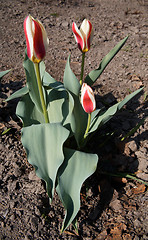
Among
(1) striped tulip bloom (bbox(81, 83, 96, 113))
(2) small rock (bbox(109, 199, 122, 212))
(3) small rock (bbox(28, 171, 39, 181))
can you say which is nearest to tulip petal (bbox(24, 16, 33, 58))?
(1) striped tulip bloom (bbox(81, 83, 96, 113))

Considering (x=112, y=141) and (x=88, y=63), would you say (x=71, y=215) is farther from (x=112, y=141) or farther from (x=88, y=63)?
(x=88, y=63)

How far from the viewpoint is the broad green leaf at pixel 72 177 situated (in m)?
1.48

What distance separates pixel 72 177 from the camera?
Answer: 1565mm

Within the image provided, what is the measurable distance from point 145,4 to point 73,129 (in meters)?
3.88

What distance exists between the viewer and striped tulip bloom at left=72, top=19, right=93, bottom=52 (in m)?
1.58

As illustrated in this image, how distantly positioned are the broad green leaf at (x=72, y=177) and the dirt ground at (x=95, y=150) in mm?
353

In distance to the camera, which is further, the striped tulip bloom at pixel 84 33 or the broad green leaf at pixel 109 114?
the broad green leaf at pixel 109 114

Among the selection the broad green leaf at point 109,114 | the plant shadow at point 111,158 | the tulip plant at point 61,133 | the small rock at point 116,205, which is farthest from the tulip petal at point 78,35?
the small rock at point 116,205

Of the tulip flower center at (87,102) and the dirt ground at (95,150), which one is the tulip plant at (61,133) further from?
the dirt ground at (95,150)

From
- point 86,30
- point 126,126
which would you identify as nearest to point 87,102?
point 86,30

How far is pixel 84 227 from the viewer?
70.5 inches

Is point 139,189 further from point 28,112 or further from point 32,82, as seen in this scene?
point 32,82

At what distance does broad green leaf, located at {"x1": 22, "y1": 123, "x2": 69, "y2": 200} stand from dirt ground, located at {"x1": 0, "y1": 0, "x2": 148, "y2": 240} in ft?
1.19

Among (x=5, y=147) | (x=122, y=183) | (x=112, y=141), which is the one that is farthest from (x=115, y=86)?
(x=5, y=147)
